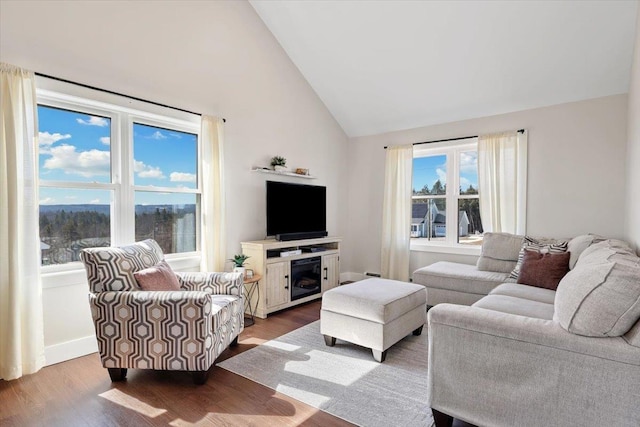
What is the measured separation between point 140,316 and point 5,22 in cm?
230

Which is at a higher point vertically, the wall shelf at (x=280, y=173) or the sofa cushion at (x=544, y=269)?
the wall shelf at (x=280, y=173)

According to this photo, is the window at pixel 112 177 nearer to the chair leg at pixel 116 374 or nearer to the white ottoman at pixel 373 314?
the chair leg at pixel 116 374

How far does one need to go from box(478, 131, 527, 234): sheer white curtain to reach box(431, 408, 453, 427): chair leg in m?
3.04

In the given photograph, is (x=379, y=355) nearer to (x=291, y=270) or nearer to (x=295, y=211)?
(x=291, y=270)

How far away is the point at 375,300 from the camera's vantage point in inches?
108

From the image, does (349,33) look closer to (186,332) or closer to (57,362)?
(186,332)

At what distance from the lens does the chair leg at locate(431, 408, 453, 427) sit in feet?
5.98

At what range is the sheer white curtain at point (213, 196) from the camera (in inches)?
143

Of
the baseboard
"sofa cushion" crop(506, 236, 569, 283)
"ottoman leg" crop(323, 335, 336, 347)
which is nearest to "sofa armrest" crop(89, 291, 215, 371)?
"ottoman leg" crop(323, 335, 336, 347)

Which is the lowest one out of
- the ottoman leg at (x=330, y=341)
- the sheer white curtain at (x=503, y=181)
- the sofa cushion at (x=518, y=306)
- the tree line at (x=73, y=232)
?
the ottoman leg at (x=330, y=341)

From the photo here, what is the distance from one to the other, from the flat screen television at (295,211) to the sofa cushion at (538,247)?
2.37 m

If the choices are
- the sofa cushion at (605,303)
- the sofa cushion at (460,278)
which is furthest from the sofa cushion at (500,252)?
the sofa cushion at (605,303)

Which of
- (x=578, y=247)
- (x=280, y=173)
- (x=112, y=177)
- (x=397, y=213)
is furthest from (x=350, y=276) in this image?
(x=112, y=177)

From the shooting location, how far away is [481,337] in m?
1.70
